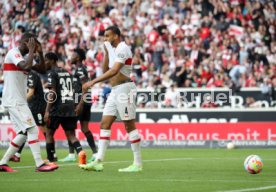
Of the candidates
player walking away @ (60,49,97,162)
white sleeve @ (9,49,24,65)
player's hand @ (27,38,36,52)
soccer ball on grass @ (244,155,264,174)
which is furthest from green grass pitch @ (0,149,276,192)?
player's hand @ (27,38,36,52)

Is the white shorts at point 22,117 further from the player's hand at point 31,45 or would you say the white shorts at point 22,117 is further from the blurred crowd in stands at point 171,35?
the blurred crowd in stands at point 171,35

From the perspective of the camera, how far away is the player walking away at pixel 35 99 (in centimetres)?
1931

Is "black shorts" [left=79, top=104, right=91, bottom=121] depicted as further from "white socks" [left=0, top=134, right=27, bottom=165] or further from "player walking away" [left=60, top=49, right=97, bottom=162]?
"white socks" [left=0, top=134, right=27, bottom=165]

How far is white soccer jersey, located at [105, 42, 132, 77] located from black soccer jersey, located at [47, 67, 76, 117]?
3.27 meters

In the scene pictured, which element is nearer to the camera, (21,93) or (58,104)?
(21,93)

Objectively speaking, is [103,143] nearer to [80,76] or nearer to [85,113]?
[80,76]

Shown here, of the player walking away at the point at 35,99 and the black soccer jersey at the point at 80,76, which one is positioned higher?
the black soccer jersey at the point at 80,76

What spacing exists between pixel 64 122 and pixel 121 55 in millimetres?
4030

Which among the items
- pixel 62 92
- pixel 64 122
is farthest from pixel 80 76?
pixel 64 122

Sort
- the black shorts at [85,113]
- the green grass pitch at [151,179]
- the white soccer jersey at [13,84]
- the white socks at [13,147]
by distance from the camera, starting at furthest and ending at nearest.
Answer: the black shorts at [85,113], the white socks at [13,147], the white soccer jersey at [13,84], the green grass pitch at [151,179]

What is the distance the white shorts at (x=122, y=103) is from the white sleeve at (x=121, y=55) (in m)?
0.54

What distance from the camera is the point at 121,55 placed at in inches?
588

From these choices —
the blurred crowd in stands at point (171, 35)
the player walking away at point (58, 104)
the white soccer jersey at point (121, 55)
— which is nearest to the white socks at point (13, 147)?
the white soccer jersey at point (121, 55)

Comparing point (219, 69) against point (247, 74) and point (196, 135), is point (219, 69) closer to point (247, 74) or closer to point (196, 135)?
point (247, 74)
